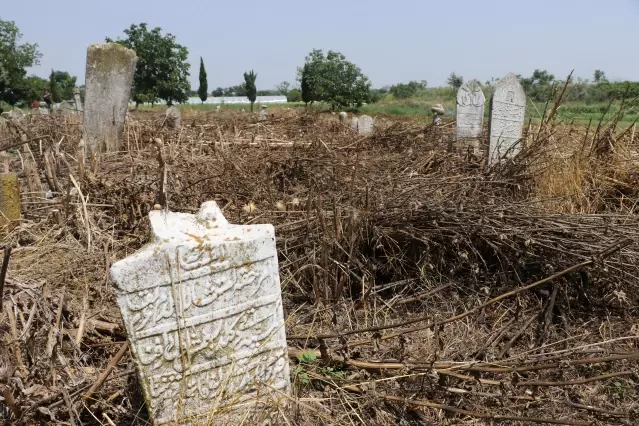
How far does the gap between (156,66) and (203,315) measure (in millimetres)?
42115

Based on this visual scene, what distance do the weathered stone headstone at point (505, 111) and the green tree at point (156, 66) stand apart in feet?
121

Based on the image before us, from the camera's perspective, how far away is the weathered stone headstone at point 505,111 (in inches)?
273

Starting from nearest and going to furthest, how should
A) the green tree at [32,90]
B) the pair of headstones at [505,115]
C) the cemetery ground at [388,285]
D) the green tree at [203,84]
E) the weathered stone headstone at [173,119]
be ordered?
1. the cemetery ground at [388,285]
2. the pair of headstones at [505,115]
3. the weathered stone headstone at [173,119]
4. the green tree at [32,90]
5. the green tree at [203,84]

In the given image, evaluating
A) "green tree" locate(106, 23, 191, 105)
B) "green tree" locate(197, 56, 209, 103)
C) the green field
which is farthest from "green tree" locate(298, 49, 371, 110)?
"green tree" locate(197, 56, 209, 103)

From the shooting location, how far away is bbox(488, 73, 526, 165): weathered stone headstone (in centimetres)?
694

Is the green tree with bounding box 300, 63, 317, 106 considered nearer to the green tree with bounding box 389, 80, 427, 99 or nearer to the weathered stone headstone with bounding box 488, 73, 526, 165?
the green tree with bounding box 389, 80, 427, 99

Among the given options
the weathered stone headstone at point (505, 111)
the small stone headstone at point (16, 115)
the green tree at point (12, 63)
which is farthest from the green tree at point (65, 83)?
the weathered stone headstone at point (505, 111)

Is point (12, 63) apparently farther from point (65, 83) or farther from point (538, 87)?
point (538, 87)

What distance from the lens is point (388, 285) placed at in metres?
3.94

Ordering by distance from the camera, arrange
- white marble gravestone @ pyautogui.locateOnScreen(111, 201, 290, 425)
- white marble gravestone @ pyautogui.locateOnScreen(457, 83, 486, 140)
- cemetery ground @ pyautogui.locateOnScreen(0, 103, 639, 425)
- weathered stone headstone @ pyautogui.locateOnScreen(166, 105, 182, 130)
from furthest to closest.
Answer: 1. weathered stone headstone @ pyautogui.locateOnScreen(166, 105, 182, 130)
2. white marble gravestone @ pyautogui.locateOnScreen(457, 83, 486, 140)
3. cemetery ground @ pyautogui.locateOnScreen(0, 103, 639, 425)
4. white marble gravestone @ pyautogui.locateOnScreen(111, 201, 290, 425)

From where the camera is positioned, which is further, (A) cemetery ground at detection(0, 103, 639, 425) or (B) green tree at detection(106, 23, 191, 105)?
(B) green tree at detection(106, 23, 191, 105)

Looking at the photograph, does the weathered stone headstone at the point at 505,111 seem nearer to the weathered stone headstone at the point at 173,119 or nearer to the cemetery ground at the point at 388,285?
the cemetery ground at the point at 388,285

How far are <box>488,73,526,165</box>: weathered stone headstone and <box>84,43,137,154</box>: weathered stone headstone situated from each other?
16.8 ft

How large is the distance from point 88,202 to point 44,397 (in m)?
2.84
